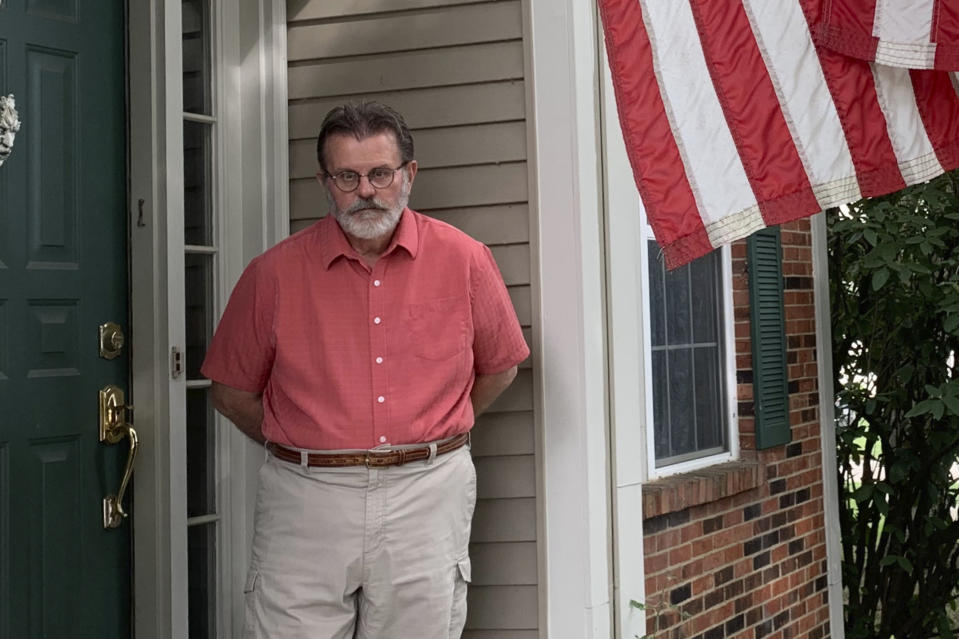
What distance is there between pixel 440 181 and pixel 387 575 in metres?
1.25

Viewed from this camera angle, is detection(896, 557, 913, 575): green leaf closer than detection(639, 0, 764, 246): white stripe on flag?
No

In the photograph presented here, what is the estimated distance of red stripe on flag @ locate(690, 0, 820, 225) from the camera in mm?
2877

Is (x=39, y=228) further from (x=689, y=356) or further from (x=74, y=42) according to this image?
(x=689, y=356)

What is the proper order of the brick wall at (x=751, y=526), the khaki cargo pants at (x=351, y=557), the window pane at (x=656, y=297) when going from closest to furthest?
the khaki cargo pants at (x=351, y=557)
the brick wall at (x=751, y=526)
the window pane at (x=656, y=297)

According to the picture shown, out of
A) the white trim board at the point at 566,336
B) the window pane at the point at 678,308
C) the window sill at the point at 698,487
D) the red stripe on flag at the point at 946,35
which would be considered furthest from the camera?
the window pane at the point at 678,308

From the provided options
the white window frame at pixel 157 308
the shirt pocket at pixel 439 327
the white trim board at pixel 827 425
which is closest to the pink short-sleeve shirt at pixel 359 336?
the shirt pocket at pixel 439 327

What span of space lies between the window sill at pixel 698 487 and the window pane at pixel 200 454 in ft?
5.40

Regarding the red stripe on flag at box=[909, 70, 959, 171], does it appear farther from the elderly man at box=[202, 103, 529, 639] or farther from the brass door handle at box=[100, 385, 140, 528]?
the brass door handle at box=[100, 385, 140, 528]

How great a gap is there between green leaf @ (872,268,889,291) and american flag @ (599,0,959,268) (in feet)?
9.99

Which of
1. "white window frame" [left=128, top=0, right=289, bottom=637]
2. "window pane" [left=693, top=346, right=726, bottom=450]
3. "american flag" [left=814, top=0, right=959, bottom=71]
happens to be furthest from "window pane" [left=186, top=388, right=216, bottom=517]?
"window pane" [left=693, top=346, right=726, bottom=450]

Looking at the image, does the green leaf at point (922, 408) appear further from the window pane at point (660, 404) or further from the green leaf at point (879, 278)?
the window pane at point (660, 404)

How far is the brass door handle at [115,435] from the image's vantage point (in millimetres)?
3414

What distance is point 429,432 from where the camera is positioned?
3.18 meters

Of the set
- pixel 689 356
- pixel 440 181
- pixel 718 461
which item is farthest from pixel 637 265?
pixel 718 461
